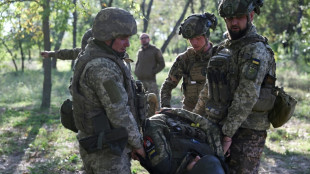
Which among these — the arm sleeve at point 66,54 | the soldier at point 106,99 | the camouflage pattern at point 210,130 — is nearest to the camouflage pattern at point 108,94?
the soldier at point 106,99

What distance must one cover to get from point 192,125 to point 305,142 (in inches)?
197

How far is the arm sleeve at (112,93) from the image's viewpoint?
2809mm

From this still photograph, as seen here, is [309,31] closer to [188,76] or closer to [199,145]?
[188,76]

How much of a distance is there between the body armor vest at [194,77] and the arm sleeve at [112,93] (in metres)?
1.72

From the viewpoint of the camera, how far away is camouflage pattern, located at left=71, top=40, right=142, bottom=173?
111 inches

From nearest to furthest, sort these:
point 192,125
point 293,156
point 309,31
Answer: point 192,125, point 293,156, point 309,31

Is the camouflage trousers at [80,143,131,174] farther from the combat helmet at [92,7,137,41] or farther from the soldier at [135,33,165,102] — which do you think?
the soldier at [135,33,165,102]

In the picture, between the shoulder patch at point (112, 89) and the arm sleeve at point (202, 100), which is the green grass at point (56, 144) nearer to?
the arm sleeve at point (202, 100)

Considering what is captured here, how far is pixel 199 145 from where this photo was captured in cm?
304

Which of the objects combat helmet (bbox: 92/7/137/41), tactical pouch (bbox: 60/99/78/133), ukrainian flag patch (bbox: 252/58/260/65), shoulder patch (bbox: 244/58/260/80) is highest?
combat helmet (bbox: 92/7/137/41)

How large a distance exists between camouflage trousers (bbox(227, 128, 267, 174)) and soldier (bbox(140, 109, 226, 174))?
0.25m

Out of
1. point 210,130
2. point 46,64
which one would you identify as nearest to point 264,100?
point 210,130

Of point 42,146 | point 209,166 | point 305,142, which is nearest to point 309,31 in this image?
point 305,142

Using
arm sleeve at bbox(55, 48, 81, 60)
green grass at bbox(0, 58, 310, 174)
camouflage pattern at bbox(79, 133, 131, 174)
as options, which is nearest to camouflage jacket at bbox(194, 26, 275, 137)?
camouflage pattern at bbox(79, 133, 131, 174)
